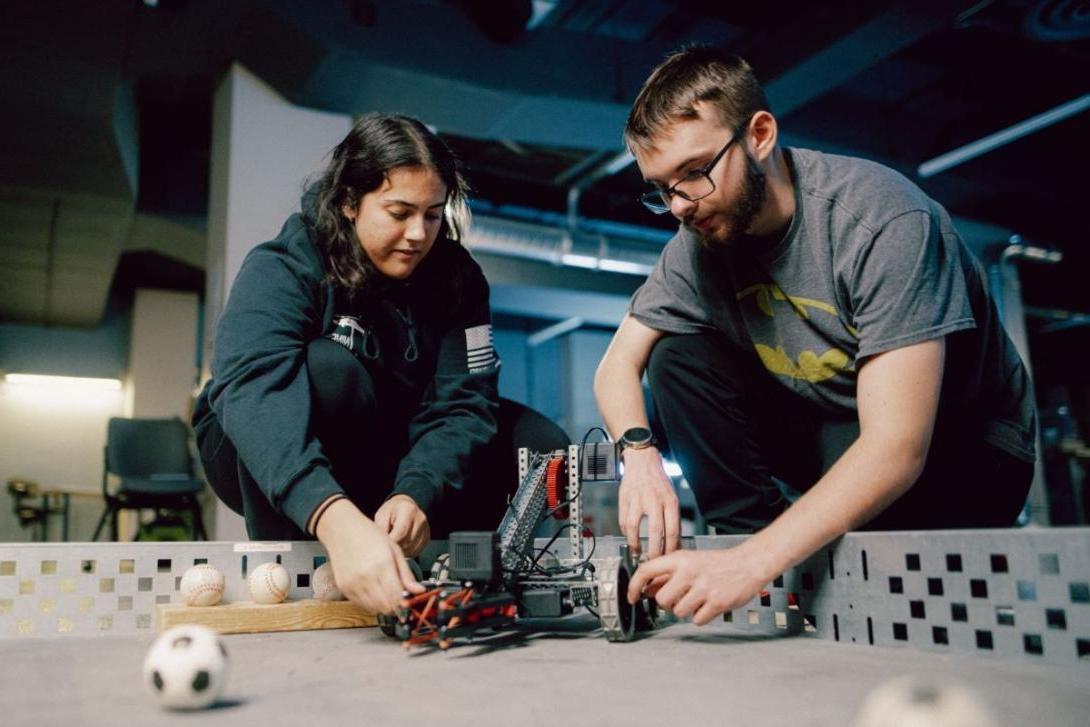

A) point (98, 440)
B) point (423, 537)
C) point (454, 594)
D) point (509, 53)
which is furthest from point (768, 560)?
point (98, 440)

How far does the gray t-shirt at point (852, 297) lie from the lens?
48.1 inches

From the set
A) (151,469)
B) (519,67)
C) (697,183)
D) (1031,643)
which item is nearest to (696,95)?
(697,183)

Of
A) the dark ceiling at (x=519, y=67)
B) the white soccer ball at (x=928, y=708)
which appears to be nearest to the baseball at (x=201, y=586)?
the white soccer ball at (x=928, y=708)

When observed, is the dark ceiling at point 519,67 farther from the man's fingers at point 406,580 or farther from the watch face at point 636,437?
the man's fingers at point 406,580

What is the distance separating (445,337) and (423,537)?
52cm

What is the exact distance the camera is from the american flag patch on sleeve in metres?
1.71

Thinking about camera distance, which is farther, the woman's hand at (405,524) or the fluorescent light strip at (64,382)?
the fluorescent light strip at (64,382)

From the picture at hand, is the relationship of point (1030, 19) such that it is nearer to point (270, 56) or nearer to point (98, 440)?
point (270, 56)

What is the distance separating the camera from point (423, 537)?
1.33 m

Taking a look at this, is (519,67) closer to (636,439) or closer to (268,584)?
(636,439)

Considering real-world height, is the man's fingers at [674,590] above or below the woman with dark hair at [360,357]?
below

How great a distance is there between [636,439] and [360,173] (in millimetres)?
734

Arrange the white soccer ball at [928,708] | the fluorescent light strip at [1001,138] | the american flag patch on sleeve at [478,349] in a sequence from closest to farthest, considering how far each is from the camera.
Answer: the white soccer ball at [928,708] < the american flag patch on sleeve at [478,349] < the fluorescent light strip at [1001,138]

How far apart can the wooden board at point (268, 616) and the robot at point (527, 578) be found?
0.50ft
